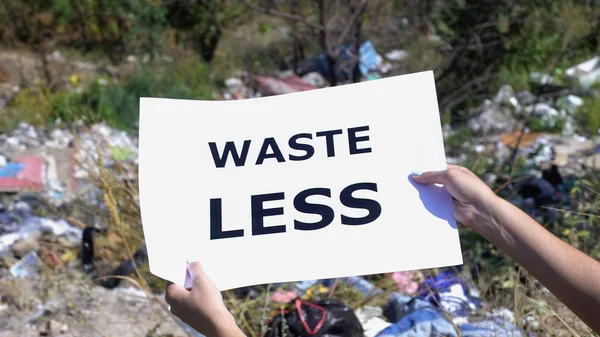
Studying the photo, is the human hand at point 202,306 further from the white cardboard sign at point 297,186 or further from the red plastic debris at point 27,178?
the red plastic debris at point 27,178

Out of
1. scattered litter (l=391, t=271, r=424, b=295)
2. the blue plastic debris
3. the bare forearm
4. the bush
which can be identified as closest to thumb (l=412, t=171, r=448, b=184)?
the bare forearm

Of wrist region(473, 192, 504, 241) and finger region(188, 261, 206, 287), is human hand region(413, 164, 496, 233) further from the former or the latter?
finger region(188, 261, 206, 287)

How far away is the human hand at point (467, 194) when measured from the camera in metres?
Answer: 1.29

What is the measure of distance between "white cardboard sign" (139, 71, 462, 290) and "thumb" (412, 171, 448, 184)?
0.02m

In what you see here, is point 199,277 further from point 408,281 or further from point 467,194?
point 408,281

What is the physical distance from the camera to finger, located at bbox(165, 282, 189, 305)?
50.1 inches

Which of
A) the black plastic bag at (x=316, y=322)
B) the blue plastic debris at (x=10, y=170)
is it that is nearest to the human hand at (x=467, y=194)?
the black plastic bag at (x=316, y=322)

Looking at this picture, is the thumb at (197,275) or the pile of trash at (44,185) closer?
the thumb at (197,275)

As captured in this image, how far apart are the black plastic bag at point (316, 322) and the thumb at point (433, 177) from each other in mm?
1140

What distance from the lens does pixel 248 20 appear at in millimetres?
7629

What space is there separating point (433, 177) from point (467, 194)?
9 centimetres

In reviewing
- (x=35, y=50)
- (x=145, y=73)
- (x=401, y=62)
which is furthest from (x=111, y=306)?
(x=35, y=50)

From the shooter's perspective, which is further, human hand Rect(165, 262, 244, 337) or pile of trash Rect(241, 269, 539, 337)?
pile of trash Rect(241, 269, 539, 337)

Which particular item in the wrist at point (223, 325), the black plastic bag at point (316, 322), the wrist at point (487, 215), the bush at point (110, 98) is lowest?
the black plastic bag at point (316, 322)
